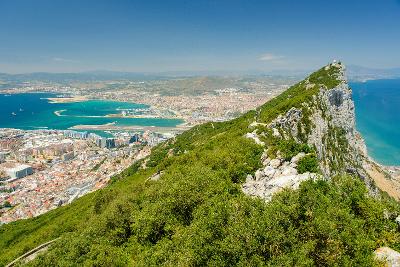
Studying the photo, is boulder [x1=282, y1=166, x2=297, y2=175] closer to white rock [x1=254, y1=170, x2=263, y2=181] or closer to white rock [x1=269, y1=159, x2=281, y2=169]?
white rock [x1=269, y1=159, x2=281, y2=169]

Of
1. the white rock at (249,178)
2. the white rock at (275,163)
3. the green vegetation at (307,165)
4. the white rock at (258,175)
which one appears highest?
the green vegetation at (307,165)

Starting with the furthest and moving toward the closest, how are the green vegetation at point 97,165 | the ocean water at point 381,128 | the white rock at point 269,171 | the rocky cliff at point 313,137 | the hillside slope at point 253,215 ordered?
the ocean water at point 381,128 < the green vegetation at point 97,165 < the white rock at point 269,171 < the rocky cliff at point 313,137 < the hillside slope at point 253,215

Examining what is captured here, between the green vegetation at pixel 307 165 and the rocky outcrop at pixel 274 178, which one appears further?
the green vegetation at pixel 307 165

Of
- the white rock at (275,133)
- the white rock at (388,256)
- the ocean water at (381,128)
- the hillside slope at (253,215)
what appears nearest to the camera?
the white rock at (388,256)

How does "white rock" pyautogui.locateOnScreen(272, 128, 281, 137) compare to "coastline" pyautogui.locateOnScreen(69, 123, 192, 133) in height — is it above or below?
above

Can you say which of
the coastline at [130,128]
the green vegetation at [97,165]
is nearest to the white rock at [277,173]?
the green vegetation at [97,165]

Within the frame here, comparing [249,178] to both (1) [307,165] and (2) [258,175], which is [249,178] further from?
(1) [307,165]

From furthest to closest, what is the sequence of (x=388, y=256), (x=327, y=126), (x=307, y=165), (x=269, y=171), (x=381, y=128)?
(x=381, y=128) → (x=327, y=126) → (x=269, y=171) → (x=307, y=165) → (x=388, y=256)

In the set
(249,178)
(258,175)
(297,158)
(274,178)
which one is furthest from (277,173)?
(249,178)

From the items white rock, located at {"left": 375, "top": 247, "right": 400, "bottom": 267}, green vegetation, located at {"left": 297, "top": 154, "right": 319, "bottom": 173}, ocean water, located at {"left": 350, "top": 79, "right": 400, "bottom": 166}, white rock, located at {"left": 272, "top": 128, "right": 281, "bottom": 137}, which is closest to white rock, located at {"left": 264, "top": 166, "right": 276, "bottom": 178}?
green vegetation, located at {"left": 297, "top": 154, "right": 319, "bottom": 173}

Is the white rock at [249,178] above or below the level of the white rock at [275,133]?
below

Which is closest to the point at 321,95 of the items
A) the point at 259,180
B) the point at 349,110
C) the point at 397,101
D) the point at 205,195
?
the point at 349,110

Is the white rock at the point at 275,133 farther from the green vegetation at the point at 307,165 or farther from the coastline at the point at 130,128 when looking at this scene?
the coastline at the point at 130,128
